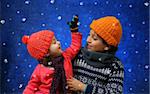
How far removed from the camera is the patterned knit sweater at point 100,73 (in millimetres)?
1107

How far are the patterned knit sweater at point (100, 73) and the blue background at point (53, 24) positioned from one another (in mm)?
316

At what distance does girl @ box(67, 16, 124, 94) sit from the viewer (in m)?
1.11

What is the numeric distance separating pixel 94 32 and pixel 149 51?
1.49ft

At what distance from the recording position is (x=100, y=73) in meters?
1.13

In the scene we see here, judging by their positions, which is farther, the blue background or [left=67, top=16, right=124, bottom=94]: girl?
the blue background

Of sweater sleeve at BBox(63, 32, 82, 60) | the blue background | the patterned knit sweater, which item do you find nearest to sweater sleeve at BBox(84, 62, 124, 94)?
the patterned knit sweater

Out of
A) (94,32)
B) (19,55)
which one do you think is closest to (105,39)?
(94,32)

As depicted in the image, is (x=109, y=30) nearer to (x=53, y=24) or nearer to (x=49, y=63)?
(x=49, y=63)

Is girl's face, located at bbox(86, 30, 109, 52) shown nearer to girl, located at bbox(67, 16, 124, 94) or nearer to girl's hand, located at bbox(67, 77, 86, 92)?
girl, located at bbox(67, 16, 124, 94)

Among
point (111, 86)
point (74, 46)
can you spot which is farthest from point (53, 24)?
point (111, 86)

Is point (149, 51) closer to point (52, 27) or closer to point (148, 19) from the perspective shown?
point (148, 19)

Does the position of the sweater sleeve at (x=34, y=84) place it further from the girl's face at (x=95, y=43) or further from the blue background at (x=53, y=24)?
the blue background at (x=53, y=24)

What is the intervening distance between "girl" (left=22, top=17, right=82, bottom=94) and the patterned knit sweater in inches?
1.7

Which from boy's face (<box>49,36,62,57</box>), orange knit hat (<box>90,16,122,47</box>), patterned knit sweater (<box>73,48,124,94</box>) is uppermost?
orange knit hat (<box>90,16,122,47</box>)
